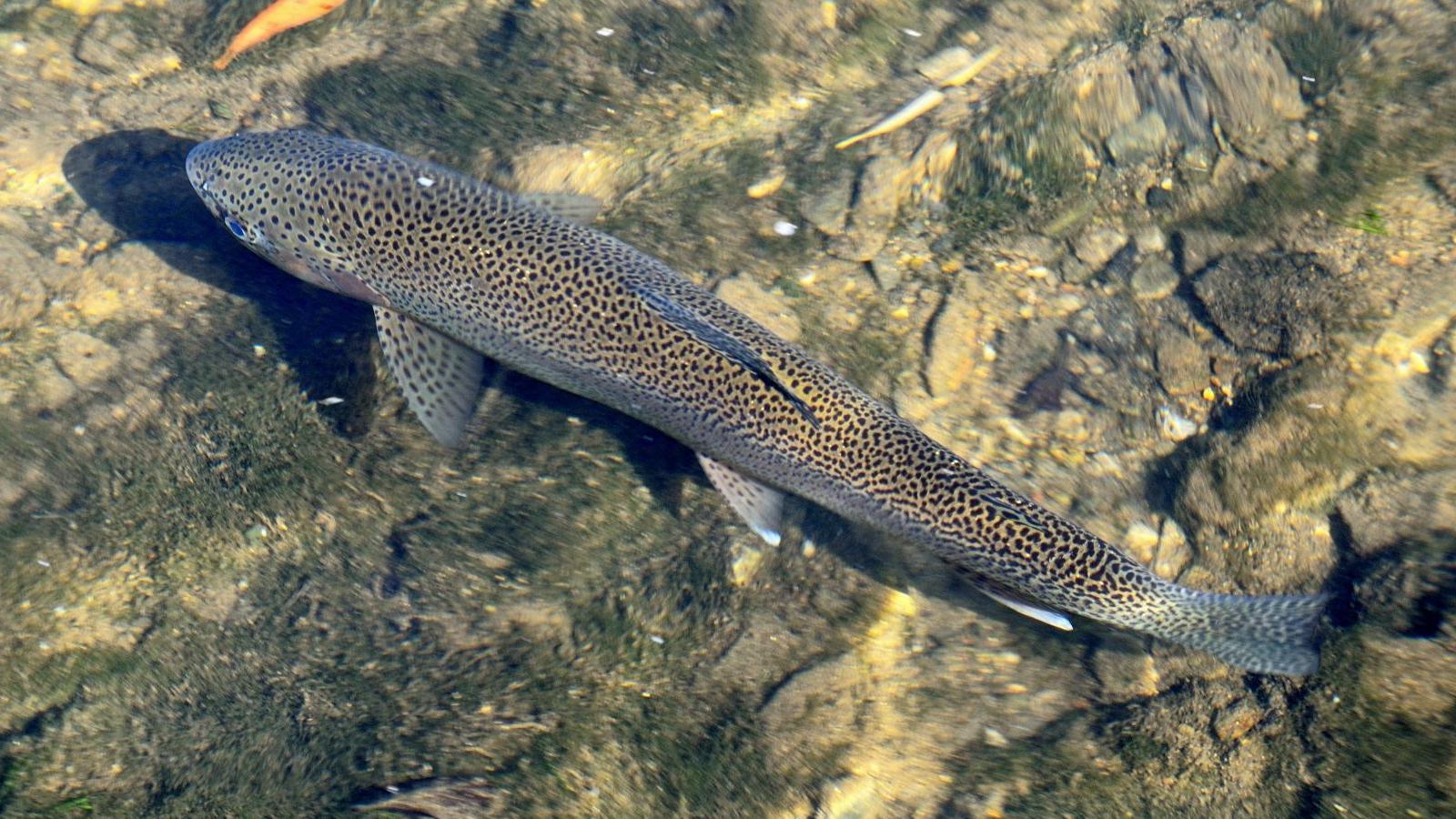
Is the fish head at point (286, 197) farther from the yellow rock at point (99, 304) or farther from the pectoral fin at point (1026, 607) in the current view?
the pectoral fin at point (1026, 607)

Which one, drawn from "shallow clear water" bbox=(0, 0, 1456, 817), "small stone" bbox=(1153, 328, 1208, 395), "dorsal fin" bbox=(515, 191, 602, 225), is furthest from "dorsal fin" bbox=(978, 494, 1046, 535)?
"dorsal fin" bbox=(515, 191, 602, 225)

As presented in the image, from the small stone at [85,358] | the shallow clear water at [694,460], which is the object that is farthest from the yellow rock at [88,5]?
the small stone at [85,358]

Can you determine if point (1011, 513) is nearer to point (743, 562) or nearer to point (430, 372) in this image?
point (743, 562)

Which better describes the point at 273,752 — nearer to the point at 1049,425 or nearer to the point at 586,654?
the point at 586,654

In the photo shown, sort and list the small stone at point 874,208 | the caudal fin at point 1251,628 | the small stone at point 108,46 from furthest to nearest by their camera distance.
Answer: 1. the small stone at point 108,46
2. the small stone at point 874,208
3. the caudal fin at point 1251,628

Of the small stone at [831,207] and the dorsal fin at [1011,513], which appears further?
the small stone at [831,207]

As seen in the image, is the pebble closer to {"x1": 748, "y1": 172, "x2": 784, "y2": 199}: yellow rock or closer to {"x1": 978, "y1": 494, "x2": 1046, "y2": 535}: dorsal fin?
{"x1": 978, "y1": 494, "x2": 1046, "y2": 535}: dorsal fin
